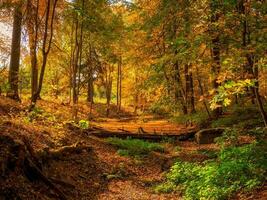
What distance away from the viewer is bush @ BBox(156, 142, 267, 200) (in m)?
9.15

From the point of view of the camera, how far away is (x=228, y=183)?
9.59m

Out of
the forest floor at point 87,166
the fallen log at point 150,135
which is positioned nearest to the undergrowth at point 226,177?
the forest floor at point 87,166

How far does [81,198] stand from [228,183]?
13.2 ft

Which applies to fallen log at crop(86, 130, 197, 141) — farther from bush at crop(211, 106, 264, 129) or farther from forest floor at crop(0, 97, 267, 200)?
forest floor at crop(0, 97, 267, 200)

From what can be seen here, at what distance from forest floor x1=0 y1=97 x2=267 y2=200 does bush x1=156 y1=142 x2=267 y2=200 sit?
2.17 feet

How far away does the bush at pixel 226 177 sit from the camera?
30.0ft

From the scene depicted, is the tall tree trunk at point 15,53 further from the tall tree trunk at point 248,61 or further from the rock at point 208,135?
the tall tree trunk at point 248,61

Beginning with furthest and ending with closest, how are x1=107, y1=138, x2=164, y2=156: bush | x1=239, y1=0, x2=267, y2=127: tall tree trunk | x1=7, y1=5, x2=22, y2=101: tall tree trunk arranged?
x1=7, y1=5, x2=22, y2=101: tall tree trunk < x1=107, y1=138, x2=164, y2=156: bush < x1=239, y1=0, x2=267, y2=127: tall tree trunk

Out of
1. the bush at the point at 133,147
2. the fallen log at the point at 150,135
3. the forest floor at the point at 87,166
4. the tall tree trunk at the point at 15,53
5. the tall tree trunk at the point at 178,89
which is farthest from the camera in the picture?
the tall tree trunk at the point at 178,89

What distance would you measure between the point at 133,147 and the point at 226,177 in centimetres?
815

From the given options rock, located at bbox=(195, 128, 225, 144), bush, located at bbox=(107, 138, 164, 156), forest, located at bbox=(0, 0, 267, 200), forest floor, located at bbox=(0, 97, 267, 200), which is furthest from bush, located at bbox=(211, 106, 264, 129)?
bush, located at bbox=(107, 138, 164, 156)

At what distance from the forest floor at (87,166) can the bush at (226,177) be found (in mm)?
662

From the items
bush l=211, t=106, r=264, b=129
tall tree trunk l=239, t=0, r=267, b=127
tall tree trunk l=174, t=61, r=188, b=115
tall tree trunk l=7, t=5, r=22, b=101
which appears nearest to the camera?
tall tree trunk l=239, t=0, r=267, b=127

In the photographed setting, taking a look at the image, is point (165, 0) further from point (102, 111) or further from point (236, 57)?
point (102, 111)
